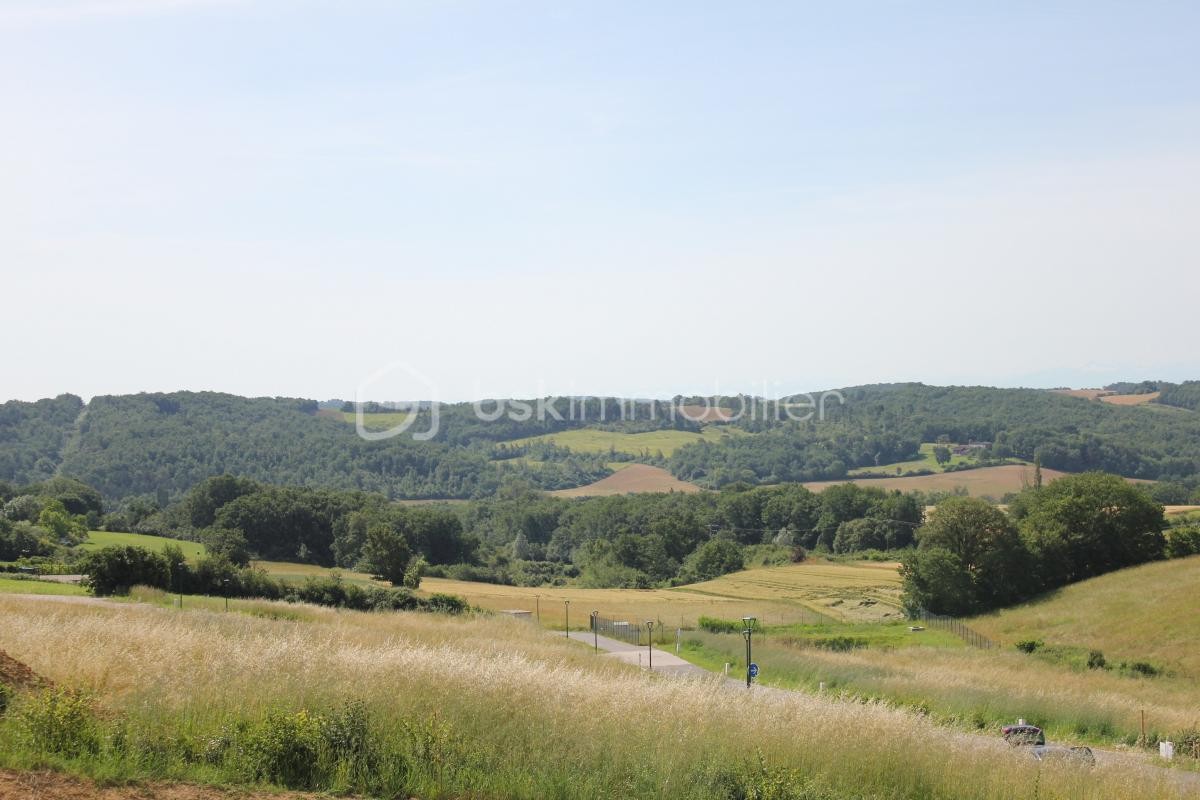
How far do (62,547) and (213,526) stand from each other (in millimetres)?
36448

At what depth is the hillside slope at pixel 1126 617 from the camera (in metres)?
54.8

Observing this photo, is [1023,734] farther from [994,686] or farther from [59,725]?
[59,725]

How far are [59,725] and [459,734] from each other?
386cm

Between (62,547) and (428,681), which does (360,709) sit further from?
(62,547)

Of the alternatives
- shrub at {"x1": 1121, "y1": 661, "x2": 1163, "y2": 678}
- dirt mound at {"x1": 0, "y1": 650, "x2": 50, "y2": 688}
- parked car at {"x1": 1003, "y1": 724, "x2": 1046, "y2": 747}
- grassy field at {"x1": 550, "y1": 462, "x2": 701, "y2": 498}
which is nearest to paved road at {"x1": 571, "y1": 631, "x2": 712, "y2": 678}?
parked car at {"x1": 1003, "y1": 724, "x2": 1046, "y2": 747}

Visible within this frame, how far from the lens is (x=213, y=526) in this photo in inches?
4412

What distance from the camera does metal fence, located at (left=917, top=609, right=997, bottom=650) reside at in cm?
5913

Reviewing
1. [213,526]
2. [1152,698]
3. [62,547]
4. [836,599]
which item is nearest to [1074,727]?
[1152,698]

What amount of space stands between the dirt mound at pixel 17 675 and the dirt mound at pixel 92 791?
2633 millimetres

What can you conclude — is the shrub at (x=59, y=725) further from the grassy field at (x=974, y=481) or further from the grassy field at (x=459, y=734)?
the grassy field at (x=974, y=481)

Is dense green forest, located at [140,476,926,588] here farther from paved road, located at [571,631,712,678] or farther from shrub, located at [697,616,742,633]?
paved road, located at [571,631,712,678]

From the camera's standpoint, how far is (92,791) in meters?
8.73

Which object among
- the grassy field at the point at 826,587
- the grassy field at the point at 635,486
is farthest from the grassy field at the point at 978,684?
the grassy field at the point at 635,486

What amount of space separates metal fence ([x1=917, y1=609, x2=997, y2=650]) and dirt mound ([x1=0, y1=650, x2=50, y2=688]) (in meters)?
52.3
